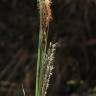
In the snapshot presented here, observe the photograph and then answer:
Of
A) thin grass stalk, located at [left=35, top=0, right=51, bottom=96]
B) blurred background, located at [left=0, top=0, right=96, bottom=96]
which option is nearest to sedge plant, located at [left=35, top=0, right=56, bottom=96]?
thin grass stalk, located at [left=35, top=0, right=51, bottom=96]

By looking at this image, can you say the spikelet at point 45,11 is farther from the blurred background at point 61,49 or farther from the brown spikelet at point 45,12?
the blurred background at point 61,49

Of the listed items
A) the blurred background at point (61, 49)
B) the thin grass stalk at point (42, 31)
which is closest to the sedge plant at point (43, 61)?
the thin grass stalk at point (42, 31)

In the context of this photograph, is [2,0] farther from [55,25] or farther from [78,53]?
[78,53]

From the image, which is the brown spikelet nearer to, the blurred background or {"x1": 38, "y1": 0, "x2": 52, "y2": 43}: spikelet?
{"x1": 38, "y1": 0, "x2": 52, "y2": 43}: spikelet

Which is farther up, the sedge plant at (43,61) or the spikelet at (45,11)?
the spikelet at (45,11)

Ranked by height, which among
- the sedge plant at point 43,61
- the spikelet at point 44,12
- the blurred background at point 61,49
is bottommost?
the sedge plant at point 43,61

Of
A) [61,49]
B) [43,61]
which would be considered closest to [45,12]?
[43,61]

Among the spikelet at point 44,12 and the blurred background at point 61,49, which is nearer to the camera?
the spikelet at point 44,12

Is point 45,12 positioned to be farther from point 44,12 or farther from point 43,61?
point 43,61
